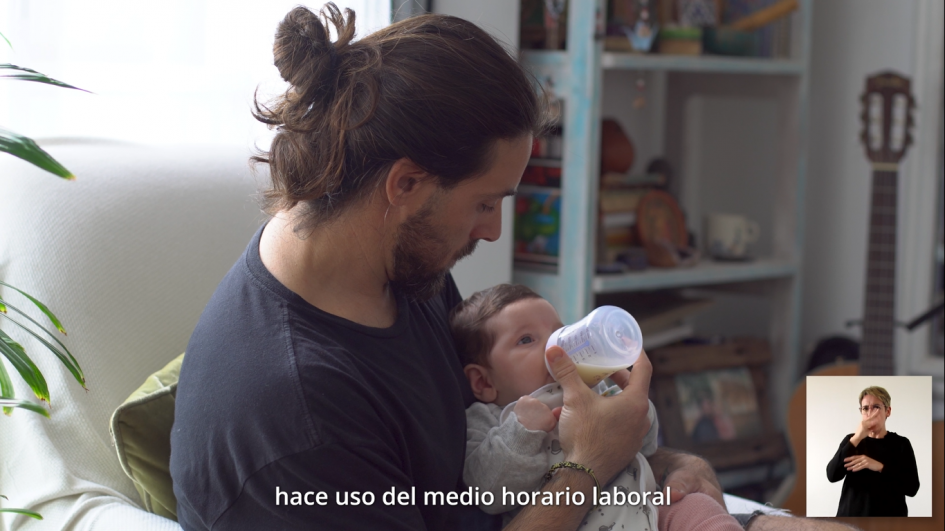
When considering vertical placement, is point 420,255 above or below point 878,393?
above

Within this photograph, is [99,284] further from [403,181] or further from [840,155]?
[840,155]

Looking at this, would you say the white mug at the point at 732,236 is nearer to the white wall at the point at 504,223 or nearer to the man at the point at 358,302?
the white wall at the point at 504,223

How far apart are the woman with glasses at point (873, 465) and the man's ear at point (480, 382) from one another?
480 millimetres

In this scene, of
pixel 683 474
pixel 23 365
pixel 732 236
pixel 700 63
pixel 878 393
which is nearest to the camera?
pixel 23 365

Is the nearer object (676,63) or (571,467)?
(571,467)

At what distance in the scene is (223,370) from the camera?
919 millimetres

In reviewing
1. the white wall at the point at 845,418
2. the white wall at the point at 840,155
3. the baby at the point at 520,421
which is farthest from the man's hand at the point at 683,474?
the white wall at the point at 840,155

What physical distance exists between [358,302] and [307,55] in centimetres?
30

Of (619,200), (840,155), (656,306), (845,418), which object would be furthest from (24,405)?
(840,155)

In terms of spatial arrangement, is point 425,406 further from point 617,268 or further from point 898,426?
point 617,268

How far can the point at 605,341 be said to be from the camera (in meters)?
1.11

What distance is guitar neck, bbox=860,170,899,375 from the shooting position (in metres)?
2.27

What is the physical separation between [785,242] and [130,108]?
1831 mm

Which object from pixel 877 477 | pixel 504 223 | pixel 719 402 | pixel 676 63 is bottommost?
pixel 719 402
